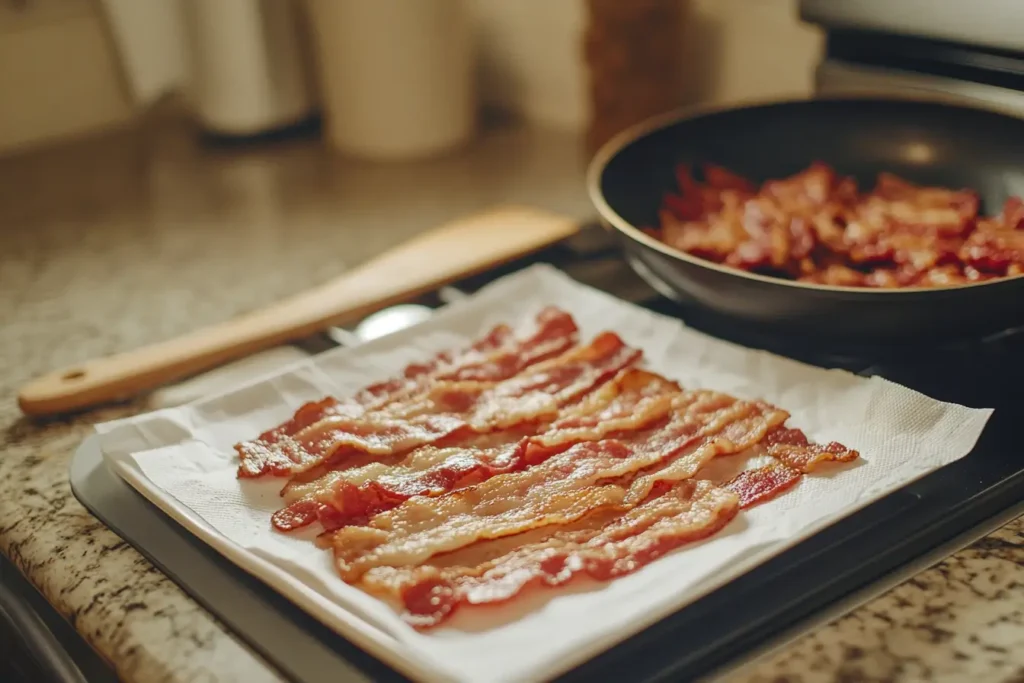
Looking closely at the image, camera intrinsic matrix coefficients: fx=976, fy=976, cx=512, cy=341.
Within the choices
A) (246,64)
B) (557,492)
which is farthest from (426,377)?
(246,64)

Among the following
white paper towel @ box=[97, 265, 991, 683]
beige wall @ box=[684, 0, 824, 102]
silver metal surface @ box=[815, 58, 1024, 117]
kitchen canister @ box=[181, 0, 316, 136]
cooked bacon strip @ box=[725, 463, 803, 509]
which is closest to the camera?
white paper towel @ box=[97, 265, 991, 683]

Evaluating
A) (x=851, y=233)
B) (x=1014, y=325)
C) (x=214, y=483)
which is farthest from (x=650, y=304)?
(x=214, y=483)

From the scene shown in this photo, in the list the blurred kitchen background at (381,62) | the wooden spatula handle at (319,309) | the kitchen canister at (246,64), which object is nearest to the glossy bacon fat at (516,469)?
the wooden spatula handle at (319,309)

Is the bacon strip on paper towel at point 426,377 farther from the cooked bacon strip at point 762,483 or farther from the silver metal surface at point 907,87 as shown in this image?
the silver metal surface at point 907,87

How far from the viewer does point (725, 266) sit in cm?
84

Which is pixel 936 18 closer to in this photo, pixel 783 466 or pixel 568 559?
pixel 783 466

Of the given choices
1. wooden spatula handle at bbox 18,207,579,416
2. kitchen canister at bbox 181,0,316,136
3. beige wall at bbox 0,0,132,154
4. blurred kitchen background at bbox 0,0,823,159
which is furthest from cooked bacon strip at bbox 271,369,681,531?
beige wall at bbox 0,0,132,154

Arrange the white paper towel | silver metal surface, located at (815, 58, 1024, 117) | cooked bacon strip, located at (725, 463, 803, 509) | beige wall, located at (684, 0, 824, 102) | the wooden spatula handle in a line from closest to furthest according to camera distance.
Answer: the white paper towel < cooked bacon strip, located at (725, 463, 803, 509) < the wooden spatula handle < silver metal surface, located at (815, 58, 1024, 117) < beige wall, located at (684, 0, 824, 102)

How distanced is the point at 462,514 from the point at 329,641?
13 centimetres

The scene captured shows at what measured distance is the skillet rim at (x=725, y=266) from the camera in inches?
27.0

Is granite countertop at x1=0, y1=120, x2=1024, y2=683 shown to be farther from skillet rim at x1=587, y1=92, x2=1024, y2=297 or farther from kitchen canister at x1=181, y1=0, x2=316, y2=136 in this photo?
skillet rim at x1=587, y1=92, x2=1024, y2=297

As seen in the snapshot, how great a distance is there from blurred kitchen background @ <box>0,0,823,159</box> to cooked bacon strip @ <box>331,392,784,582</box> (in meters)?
0.61

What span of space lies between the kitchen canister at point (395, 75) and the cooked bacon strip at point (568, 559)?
0.90 meters

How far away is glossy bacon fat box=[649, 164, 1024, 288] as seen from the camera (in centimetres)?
82
